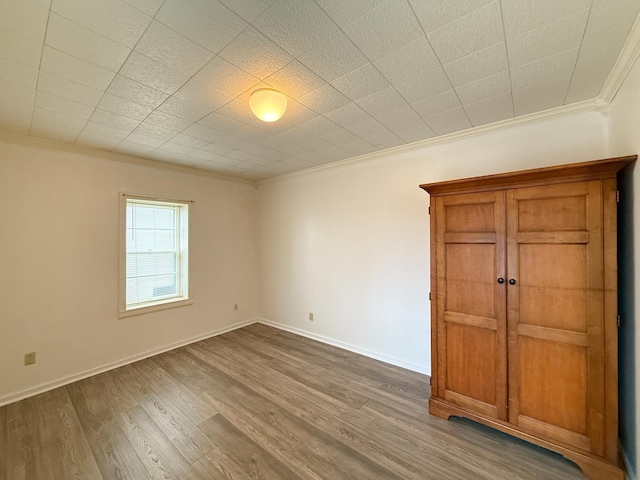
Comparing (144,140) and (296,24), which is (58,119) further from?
(296,24)

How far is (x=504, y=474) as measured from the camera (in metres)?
1.63

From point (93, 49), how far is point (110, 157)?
215 cm

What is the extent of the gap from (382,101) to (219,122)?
144 centimetres

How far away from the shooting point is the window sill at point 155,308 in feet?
10.7

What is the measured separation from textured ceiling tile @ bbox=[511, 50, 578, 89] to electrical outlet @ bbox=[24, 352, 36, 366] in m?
4.80

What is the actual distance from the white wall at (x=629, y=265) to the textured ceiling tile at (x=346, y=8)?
1602mm

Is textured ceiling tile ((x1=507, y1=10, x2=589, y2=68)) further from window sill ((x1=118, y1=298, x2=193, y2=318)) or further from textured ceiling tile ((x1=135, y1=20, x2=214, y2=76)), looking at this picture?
window sill ((x1=118, y1=298, x2=193, y2=318))

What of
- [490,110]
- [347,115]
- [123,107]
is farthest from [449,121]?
[123,107]

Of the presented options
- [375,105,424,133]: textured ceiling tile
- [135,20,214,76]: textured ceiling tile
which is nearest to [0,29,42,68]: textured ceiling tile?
[135,20,214,76]: textured ceiling tile

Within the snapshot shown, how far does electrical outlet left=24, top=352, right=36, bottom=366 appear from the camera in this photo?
2.58 metres

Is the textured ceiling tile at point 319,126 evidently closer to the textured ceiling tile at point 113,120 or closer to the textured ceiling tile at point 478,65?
the textured ceiling tile at point 478,65

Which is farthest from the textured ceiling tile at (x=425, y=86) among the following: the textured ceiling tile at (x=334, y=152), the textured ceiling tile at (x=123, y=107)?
the textured ceiling tile at (x=123, y=107)

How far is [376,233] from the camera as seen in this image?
3283 millimetres

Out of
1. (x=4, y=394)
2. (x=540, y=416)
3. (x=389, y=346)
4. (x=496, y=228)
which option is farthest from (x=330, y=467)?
(x=4, y=394)
